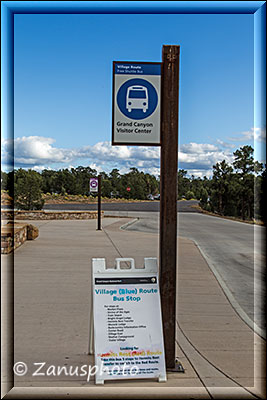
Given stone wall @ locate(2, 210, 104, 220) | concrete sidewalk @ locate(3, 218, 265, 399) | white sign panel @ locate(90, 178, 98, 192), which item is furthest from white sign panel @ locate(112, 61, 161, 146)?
stone wall @ locate(2, 210, 104, 220)

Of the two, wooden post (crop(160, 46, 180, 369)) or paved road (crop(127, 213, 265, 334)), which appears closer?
wooden post (crop(160, 46, 180, 369))

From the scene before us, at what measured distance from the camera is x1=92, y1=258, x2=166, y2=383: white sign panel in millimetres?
4461

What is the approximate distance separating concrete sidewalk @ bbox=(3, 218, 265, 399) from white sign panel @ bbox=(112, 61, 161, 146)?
2.31m

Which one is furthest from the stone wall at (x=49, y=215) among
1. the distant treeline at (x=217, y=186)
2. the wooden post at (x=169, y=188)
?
the wooden post at (x=169, y=188)

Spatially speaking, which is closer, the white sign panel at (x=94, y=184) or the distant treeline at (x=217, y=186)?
the white sign panel at (x=94, y=184)

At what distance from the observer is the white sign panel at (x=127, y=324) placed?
4.46m
